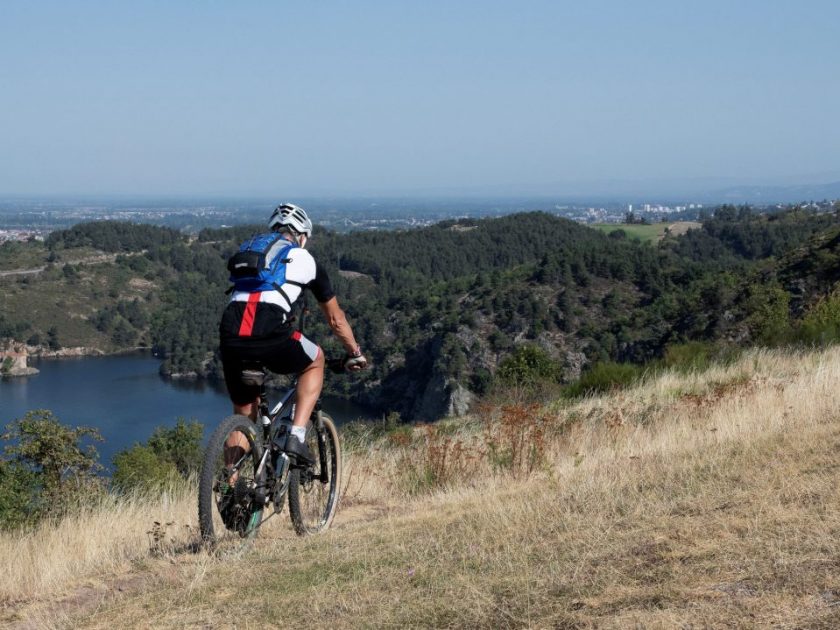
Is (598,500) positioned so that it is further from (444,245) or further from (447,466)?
(444,245)

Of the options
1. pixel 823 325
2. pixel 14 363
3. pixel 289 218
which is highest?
pixel 289 218

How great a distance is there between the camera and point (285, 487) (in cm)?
411

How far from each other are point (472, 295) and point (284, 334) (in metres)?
66.8

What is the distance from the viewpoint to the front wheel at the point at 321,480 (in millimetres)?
4457

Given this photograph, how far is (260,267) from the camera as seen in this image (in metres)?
3.89

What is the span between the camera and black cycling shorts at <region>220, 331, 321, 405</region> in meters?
3.87

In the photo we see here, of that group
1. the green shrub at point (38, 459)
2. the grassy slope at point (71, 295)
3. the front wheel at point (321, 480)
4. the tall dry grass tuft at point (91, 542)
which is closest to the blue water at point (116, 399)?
the grassy slope at point (71, 295)

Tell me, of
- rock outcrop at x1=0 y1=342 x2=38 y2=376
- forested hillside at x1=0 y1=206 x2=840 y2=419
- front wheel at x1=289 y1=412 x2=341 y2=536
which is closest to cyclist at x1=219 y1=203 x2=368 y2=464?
front wheel at x1=289 y1=412 x2=341 y2=536

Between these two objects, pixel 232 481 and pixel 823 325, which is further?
pixel 823 325

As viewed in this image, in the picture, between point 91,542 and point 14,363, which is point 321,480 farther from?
point 14,363

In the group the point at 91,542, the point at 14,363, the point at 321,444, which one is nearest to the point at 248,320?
the point at 321,444

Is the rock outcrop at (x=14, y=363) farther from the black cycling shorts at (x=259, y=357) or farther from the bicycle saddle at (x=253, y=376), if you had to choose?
the bicycle saddle at (x=253, y=376)

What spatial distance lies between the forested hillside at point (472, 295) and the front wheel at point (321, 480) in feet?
25.4

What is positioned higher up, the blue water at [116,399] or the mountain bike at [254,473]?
the mountain bike at [254,473]
